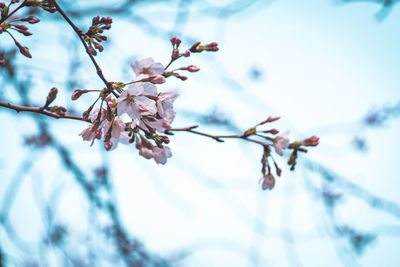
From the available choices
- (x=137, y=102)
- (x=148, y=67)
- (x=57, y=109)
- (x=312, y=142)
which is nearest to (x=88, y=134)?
(x=57, y=109)

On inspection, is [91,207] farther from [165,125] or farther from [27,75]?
[165,125]

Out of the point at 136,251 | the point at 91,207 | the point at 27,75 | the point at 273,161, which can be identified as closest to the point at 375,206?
the point at 273,161

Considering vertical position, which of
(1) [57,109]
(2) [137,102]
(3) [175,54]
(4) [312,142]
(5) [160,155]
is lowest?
(5) [160,155]

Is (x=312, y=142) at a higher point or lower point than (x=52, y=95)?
lower

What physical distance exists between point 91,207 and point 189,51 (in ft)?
10.4

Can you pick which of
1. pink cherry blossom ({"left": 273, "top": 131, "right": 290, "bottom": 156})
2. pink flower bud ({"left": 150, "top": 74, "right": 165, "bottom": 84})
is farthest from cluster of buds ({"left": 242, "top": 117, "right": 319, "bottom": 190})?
pink flower bud ({"left": 150, "top": 74, "right": 165, "bottom": 84})

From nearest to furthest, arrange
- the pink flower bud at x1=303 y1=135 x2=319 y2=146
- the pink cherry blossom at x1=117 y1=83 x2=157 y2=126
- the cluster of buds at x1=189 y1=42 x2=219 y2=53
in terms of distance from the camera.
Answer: the pink cherry blossom at x1=117 y1=83 x2=157 y2=126 → the cluster of buds at x1=189 y1=42 x2=219 y2=53 → the pink flower bud at x1=303 y1=135 x2=319 y2=146

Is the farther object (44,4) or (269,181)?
(269,181)

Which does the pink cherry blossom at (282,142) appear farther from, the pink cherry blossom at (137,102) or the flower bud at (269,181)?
the pink cherry blossom at (137,102)

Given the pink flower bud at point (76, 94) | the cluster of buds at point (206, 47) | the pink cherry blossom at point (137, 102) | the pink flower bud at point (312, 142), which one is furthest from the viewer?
the pink flower bud at point (312, 142)

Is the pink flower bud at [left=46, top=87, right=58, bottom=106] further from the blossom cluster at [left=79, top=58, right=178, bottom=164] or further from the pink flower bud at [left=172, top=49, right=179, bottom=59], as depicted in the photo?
the pink flower bud at [left=172, top=49, right=179, bottom=59]

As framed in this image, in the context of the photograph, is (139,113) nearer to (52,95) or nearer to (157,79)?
(157,79)

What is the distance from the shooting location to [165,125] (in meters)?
1.44

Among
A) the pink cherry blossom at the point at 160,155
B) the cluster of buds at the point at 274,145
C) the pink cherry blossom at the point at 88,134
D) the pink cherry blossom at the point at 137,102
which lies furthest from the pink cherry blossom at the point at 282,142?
the pink cherry blossom at the point at 88,134
